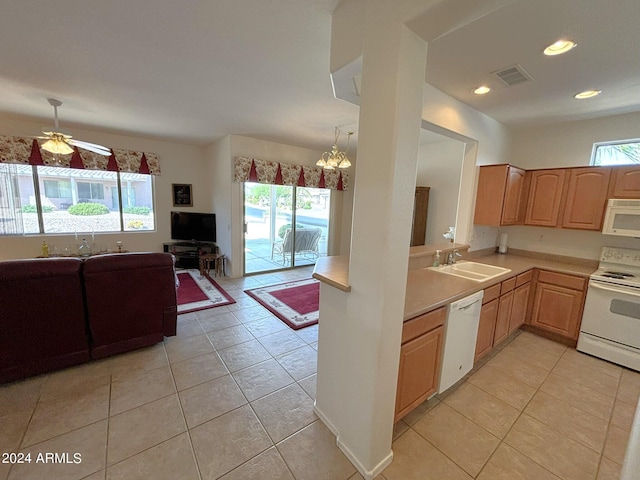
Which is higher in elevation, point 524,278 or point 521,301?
point 524,278

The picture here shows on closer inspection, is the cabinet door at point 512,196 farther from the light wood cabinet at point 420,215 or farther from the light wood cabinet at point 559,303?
the light wood cabinet at point 420,215

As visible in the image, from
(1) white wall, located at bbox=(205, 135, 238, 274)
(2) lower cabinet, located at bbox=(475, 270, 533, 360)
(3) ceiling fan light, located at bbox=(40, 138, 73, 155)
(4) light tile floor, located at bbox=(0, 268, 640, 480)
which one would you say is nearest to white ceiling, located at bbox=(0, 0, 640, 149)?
(3) ceiling fan light, located at bbox=(40, 138, 73, 155)

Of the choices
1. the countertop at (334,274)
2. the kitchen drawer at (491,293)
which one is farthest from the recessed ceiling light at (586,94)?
the countertop at (334,274)

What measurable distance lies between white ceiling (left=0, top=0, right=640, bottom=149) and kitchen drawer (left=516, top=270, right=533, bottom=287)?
1818mm

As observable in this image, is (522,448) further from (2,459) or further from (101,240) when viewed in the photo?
(101,240)

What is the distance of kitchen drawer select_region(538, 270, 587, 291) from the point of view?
2.76 meters

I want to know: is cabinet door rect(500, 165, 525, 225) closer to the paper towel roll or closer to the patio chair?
the paper towel roll

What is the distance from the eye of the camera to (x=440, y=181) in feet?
14.8

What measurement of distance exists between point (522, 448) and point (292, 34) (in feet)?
10.3

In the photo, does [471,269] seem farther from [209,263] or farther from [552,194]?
[209,263]

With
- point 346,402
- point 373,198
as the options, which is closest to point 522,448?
point 346,402

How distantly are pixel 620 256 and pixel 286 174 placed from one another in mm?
4950

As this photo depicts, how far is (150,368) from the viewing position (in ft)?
7.66

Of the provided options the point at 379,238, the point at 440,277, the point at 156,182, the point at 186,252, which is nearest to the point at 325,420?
the point at 379,238
